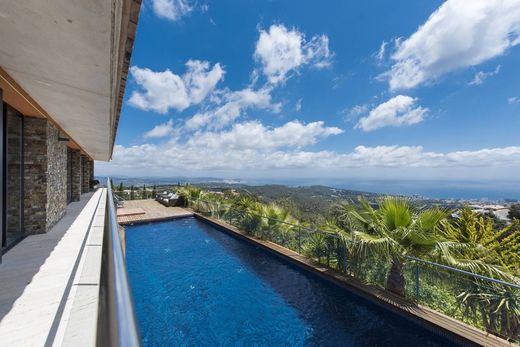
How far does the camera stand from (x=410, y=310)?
3787 millimetres

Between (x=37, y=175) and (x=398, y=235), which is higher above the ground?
(x=37, y=175)

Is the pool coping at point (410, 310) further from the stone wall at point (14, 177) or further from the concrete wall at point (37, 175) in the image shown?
the stone wall at point (14, 177)

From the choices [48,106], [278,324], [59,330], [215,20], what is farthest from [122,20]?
[215,20]

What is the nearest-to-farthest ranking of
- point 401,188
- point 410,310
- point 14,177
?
1. point 410,310
2. point 14,177
3. point 401,188

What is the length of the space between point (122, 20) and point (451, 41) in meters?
9.74

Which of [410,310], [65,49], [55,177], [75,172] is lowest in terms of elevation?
[410,310]

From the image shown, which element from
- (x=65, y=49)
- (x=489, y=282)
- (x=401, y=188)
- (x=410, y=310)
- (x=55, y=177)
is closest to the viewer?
(x=65, y=49)

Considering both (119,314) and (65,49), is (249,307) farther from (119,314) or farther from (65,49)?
(65,49)

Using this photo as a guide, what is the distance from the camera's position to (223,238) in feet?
28.8

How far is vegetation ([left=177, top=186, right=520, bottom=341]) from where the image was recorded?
3.20 m

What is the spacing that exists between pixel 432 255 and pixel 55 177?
8343 mm

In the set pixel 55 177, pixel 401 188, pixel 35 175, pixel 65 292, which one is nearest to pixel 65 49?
pixel 65 292

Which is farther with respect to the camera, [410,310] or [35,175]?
[35,175]

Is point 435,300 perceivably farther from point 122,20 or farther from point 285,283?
point 122,20
